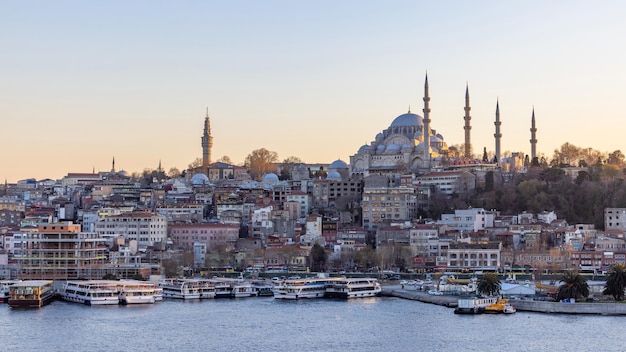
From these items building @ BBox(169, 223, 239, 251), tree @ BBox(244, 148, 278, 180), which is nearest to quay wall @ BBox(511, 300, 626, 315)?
building @ BBox(169, 223, 239, 251)

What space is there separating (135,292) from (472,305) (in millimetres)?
9439

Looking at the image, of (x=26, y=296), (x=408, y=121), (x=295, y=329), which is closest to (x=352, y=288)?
(x=295, y=329)

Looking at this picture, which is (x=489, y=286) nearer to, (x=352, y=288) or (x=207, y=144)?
(x=352, y=288)

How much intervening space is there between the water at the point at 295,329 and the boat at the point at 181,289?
6.28 ft

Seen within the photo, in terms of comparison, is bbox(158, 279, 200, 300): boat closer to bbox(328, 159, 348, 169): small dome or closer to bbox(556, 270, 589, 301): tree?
bbox(556, 270, 589, 301): tree

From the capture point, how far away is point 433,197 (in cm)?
5059

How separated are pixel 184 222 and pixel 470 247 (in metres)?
13.4

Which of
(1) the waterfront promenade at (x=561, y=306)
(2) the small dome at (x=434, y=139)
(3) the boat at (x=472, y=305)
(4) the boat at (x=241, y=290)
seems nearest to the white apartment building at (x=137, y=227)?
(4) the boat at (x=241, y=290)

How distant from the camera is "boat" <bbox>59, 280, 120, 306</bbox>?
31.8 metres

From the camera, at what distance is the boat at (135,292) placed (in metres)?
31.8

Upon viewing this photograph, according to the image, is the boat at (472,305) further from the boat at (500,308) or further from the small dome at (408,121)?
the small dome at (408,121)

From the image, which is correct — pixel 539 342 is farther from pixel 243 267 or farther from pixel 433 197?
pixel 433 197

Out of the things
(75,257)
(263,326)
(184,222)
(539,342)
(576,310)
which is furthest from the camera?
(184,222)

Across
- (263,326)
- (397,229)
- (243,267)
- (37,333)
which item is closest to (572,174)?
(397,229)
